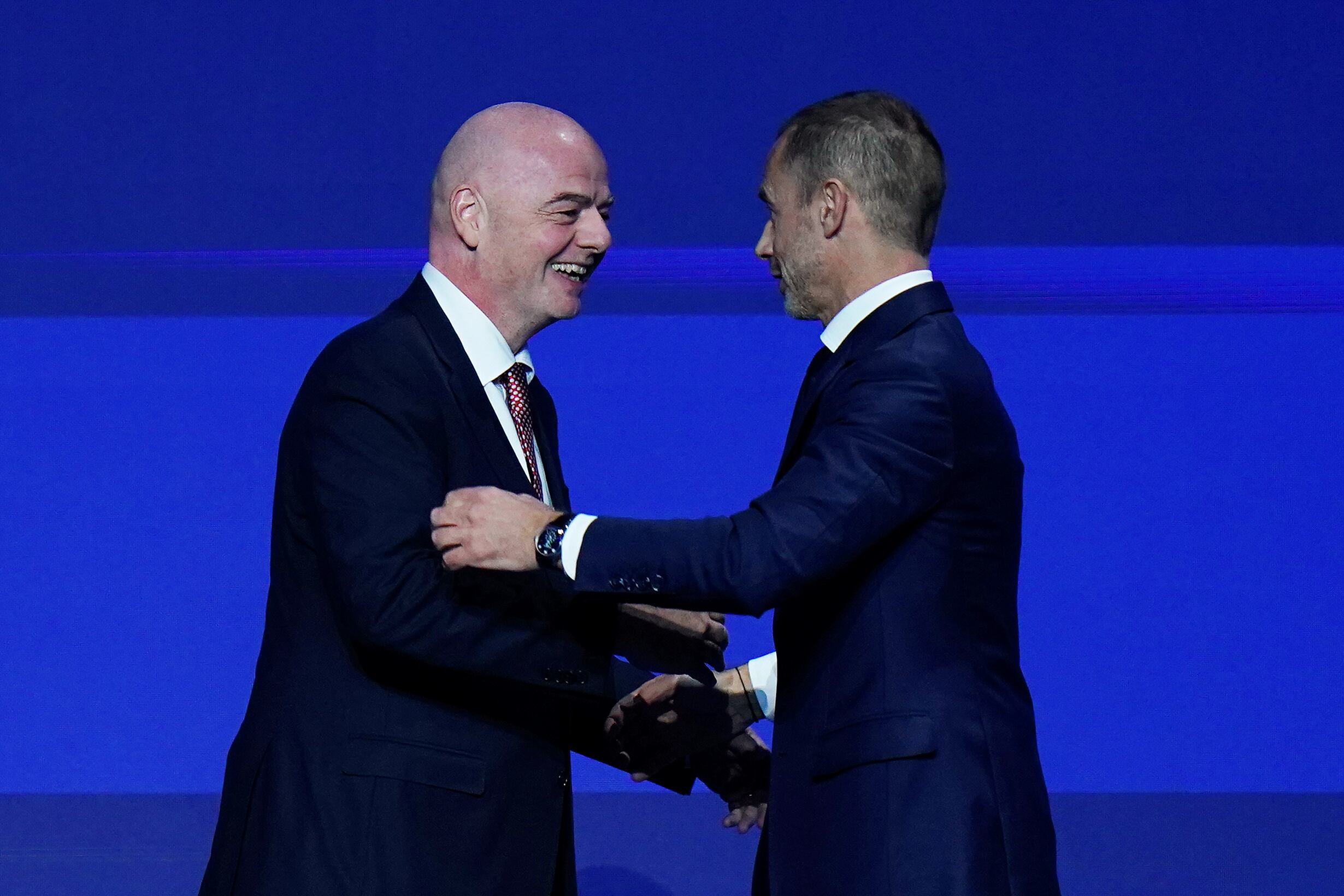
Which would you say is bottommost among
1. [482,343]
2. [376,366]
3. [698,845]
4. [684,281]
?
[698,845]

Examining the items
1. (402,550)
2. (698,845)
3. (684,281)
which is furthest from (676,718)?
(684,281)

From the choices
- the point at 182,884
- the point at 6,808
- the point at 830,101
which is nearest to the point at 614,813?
the point at 182,884

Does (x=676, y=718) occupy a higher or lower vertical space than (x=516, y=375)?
lower

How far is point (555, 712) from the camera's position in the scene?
6.38 ft

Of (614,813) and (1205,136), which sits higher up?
(1205,136)

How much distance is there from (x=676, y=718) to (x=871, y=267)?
2.43ft

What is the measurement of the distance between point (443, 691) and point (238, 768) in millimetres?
269

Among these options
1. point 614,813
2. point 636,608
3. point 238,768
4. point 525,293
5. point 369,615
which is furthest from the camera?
point 614,813

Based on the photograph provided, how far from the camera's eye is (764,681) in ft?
7.33

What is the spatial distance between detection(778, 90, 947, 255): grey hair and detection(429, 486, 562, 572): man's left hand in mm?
526

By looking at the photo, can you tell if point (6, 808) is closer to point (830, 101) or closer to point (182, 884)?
point (182, 884)

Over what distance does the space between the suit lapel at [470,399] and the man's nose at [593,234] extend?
232 millimetres

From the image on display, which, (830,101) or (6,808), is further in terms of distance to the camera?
(6,808)

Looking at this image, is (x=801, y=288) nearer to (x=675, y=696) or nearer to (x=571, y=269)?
(x=571, y=269)
